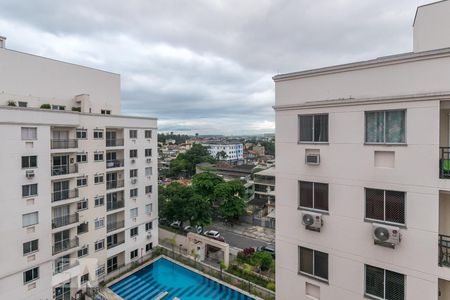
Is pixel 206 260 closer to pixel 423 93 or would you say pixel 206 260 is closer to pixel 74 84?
pixel 74 84

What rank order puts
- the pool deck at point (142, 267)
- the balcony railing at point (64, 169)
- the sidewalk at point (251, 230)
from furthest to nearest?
the sidewalk at point (251, 230) < the pool deck at point (142, 267) < the balcony railing at point (64, 169)

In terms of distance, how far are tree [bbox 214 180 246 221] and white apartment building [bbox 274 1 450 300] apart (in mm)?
22843

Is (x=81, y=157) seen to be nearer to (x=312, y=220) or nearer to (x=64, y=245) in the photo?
(x=64, y=245)

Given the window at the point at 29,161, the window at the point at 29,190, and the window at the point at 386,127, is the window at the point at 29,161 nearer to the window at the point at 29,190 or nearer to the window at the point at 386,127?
the window at the point at 29,190

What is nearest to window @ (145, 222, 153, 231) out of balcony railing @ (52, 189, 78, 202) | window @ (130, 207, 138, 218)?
window @ (130, 207, 138, 218)

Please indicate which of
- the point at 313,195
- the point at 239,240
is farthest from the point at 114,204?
the point at 313,195

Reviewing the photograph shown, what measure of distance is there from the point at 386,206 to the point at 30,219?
1668cm

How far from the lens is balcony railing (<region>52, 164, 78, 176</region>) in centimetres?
1585

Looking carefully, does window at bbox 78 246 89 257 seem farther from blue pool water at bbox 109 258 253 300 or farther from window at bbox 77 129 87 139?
window at bbox 77 129 87 139

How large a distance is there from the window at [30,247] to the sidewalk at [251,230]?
62.6 feet

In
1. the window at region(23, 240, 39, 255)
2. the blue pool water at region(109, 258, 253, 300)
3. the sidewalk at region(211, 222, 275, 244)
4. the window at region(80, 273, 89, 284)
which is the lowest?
the blue pool water at region(109, 258, 253, 300)

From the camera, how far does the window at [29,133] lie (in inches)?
545

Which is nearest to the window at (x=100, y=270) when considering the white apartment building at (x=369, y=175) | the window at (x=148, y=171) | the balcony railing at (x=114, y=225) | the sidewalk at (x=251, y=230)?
the balcony railing at (x=114, y=225)

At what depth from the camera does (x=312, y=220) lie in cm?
649
